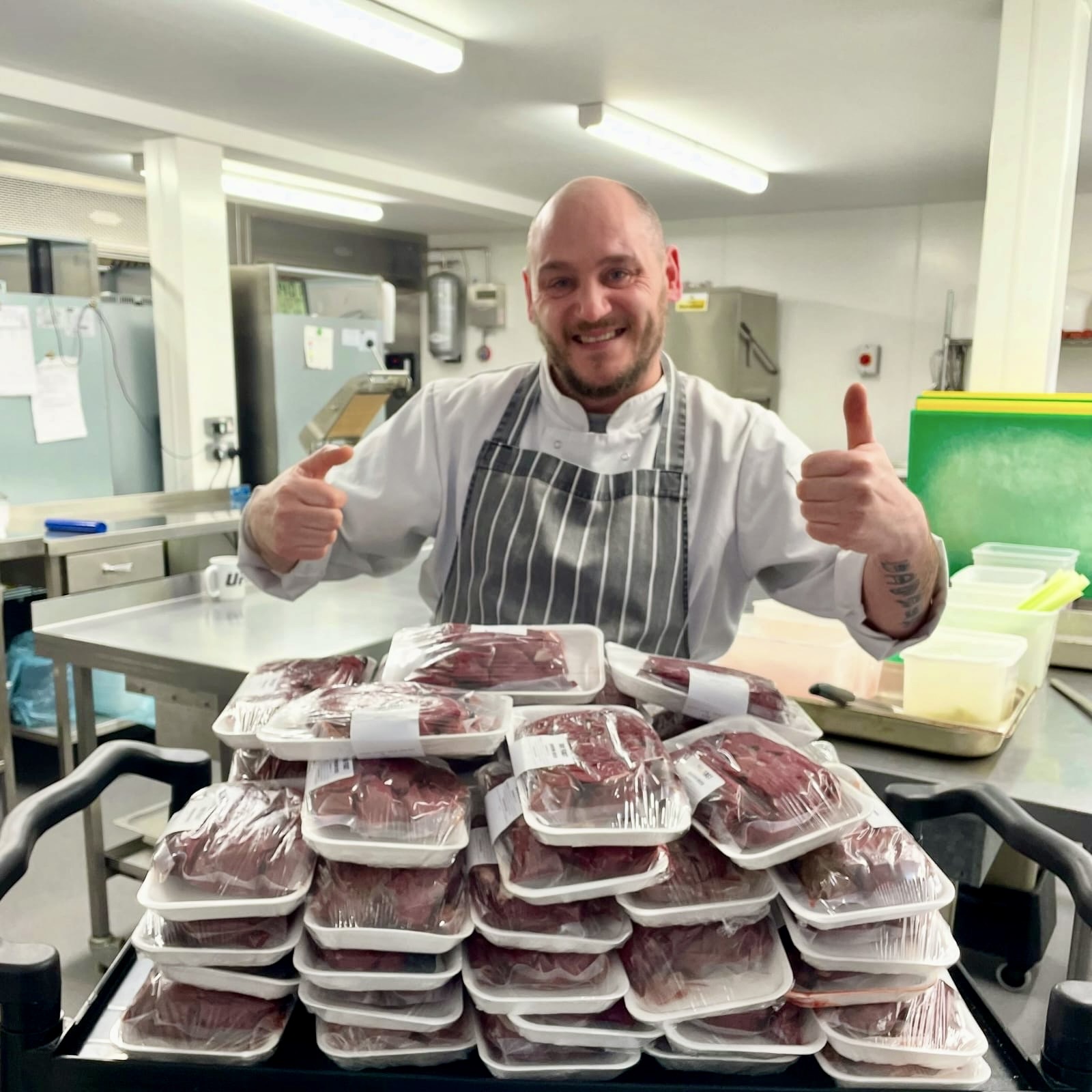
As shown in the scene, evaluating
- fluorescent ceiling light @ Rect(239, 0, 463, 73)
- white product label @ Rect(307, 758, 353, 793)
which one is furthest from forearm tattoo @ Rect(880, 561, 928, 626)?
fluorescent ceiling light @ Rect(239, 0, 463, 73)

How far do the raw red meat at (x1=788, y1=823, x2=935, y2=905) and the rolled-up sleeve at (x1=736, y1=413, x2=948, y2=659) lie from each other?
60 cm

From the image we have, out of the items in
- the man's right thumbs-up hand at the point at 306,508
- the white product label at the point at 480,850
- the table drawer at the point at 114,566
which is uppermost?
the man's right thumbs-up hand at the point at 306,508

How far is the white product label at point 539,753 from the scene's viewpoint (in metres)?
0.84

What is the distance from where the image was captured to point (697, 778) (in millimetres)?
863

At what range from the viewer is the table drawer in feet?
11.9

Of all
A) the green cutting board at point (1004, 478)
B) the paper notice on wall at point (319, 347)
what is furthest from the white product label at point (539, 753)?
the paper notice on wall at point (319, 347)

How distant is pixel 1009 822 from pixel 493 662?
53cm

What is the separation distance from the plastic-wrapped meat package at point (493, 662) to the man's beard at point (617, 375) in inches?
24.1

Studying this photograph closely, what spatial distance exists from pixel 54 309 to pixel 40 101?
0.82m

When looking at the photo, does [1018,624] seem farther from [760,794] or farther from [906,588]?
[760,794]

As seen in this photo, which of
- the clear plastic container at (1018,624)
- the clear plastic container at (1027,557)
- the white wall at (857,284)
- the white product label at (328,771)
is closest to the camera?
the white product label at (328,771)

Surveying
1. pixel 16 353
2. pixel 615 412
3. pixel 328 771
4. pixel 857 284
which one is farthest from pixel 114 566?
pixel 857 284

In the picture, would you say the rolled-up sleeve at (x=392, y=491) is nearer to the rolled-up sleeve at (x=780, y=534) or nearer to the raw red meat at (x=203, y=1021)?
the rolled-up sleeve at (x=780, y=534)

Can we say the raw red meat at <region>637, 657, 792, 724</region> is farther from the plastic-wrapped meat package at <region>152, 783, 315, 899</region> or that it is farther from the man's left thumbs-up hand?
the plastic-wrapped meat package at <region>152, 783, 315, 899</region>
